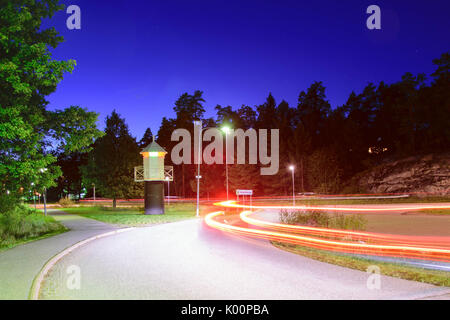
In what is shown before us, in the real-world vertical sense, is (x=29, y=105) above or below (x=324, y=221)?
above

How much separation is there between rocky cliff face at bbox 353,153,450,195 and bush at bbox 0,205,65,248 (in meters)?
50.3

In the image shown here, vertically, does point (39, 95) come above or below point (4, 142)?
above

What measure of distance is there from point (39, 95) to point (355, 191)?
173 feet

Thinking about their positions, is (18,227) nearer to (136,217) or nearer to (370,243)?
(136,217)

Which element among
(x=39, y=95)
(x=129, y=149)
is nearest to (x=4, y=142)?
(x=39, y=95)

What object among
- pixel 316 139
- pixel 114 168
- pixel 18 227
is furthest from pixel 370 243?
pixel 316 139

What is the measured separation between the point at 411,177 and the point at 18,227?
179 ft

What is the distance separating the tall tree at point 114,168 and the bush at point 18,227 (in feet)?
88.9

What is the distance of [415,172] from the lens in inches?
2094

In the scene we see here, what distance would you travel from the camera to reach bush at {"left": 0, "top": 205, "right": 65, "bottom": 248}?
14.1 meters

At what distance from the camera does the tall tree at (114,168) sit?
1828 inches

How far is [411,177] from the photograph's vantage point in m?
53.2
